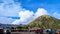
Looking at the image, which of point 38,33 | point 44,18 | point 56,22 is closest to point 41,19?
point 44,18

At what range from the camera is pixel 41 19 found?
171 meters

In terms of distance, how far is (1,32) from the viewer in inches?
Answer: 1451

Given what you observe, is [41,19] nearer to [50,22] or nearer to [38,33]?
[50,22]

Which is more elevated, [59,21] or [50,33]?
[59,21]

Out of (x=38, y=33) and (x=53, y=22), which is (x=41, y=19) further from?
(x=38, y=33)

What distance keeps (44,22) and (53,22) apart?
8.89 m

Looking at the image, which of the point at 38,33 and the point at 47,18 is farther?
→ the point at 47,18

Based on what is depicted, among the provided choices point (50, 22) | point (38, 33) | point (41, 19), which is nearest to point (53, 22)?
point (50, 22)

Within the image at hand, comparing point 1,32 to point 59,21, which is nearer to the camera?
point 1,32

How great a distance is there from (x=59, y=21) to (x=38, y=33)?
120m

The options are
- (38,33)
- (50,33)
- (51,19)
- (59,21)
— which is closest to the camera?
(50,33)

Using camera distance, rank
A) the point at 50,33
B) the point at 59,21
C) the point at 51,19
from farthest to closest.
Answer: the point at 51,19 → the point at 59,21 → the point at 50,33

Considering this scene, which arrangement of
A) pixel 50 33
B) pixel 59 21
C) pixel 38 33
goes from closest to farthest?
pixel 50 33 → pixel 38 33 → pixel 59 21

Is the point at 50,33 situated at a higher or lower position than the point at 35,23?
lower
